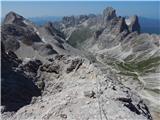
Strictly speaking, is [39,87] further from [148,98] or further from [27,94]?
[148,98]

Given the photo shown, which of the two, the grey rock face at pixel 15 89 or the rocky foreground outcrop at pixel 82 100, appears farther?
the grey rock face at pixel 15 89

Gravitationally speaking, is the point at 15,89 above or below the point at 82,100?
above

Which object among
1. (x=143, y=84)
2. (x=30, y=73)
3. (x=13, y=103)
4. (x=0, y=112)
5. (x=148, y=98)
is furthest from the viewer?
(x=143, y=84)

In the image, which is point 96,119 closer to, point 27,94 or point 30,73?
point 27,94

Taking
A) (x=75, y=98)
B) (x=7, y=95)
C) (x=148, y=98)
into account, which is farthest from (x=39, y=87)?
(x=148, y=98)

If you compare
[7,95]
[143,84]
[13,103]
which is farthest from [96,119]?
[143,84]

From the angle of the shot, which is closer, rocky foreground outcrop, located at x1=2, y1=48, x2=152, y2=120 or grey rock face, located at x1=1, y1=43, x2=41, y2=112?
rocky foreground outcrop, located at x1=2, y1=48, x2=152, y2=120

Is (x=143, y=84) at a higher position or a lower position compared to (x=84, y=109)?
higher

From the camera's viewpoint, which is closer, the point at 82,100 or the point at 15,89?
the point at 82,100

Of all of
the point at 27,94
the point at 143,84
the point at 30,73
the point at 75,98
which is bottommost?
the point at 75,98

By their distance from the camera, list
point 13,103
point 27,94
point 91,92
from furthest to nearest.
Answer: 1. point 27,94
2. point 13,103
3. point 91,92

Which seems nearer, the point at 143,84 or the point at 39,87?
the point at 39,87
